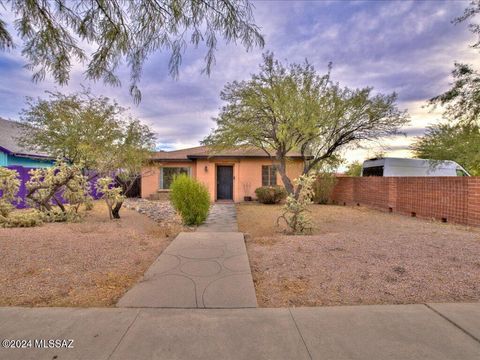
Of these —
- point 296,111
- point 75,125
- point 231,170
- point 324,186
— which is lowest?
point 324,186

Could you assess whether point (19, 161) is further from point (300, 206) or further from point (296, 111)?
point (300, 206)

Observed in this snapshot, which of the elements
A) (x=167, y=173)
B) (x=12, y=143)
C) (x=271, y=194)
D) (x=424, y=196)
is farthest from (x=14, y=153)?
(x=424, y=196)

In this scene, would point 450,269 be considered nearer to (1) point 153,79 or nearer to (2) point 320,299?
(2) point 320,299

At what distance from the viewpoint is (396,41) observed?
807 cm

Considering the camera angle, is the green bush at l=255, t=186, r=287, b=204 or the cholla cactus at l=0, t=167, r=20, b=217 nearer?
the cholla cactus at l=0, t=167, r=20, b=217

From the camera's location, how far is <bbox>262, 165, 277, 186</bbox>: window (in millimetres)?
16469

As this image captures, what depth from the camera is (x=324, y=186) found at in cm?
1571

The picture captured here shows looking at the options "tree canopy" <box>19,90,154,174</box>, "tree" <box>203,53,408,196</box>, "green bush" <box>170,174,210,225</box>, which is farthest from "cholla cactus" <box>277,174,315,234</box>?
"tree canopy" <box>19,90,154,174</box>

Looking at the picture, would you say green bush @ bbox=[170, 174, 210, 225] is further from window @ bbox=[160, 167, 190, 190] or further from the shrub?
the shrub

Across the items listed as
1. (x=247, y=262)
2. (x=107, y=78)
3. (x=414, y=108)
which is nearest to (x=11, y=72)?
(x=107, y=78)

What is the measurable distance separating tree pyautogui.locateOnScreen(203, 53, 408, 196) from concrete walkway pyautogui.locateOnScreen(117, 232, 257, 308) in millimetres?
6384

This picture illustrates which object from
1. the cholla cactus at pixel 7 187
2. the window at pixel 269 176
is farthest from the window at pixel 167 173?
the cholla cactus at pixel 7 187

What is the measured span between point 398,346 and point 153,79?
4.17 metres

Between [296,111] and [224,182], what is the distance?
8.00 meters
